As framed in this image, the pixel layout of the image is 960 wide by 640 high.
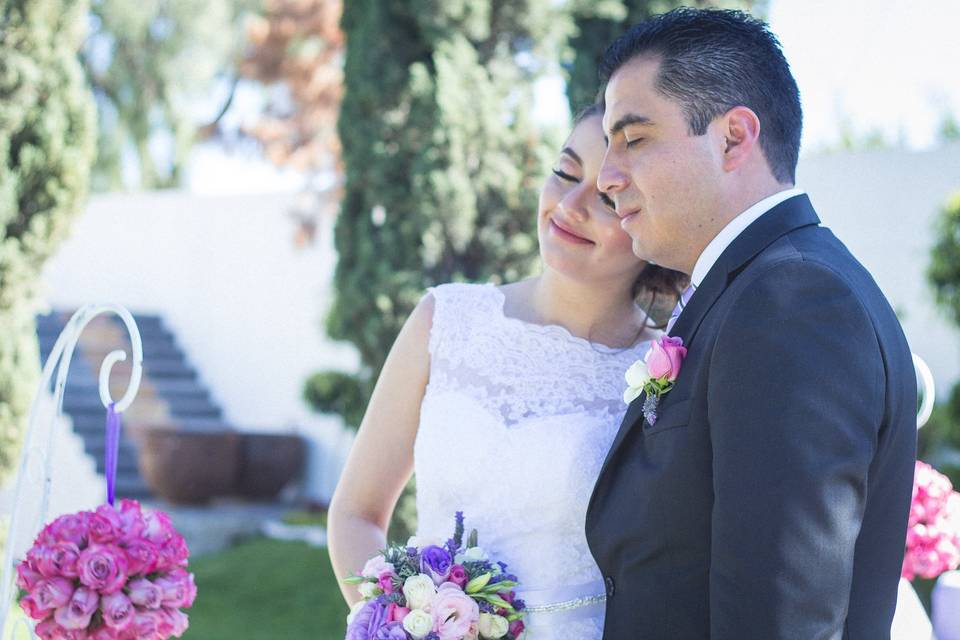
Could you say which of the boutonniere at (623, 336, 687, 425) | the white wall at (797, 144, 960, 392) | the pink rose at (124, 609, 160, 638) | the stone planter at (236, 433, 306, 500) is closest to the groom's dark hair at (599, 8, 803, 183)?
the boutonniere at (623, 336, 687, 425)

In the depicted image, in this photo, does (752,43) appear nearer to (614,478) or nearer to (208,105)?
(614,478)

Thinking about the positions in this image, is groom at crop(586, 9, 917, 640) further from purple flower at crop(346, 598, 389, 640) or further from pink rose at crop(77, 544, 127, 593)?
pink rose at crop(77, 544, 127, 593)

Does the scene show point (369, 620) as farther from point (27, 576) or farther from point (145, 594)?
point (27, 576)

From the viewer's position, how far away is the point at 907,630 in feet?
7.38

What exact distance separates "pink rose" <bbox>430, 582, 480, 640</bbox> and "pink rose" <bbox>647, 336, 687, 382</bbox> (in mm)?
643

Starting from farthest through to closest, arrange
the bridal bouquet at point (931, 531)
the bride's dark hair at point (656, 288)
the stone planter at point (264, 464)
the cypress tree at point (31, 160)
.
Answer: the stone planter at point (264, 464)
the cypress tree at point (31, 160)
the bride's dark hair at point (656, 288)
the bridal bouquet at point (931, 531)

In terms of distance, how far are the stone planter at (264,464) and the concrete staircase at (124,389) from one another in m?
0.59

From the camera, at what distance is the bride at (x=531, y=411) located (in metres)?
2.58

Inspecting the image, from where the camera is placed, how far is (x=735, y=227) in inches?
70.6

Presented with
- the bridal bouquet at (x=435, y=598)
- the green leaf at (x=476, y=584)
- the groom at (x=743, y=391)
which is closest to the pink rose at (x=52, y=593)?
the bridal bouquet at (x=435, y=598)

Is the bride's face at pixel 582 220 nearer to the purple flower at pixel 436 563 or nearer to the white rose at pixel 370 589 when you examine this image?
the purple flower at pixel 436 563

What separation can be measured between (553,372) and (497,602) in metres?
0.77

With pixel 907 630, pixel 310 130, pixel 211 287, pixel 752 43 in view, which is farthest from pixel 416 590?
pixel 310 130

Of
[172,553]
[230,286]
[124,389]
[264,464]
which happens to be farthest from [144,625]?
[230,286]
